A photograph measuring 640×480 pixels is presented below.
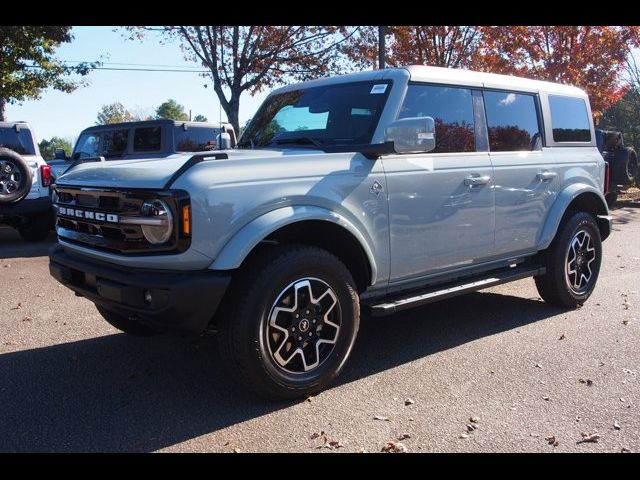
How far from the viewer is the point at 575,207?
19.0ft

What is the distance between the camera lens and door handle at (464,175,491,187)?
14.6ft

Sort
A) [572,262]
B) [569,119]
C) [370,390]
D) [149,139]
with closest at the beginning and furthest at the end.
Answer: [370,390] < [572,262] < [569,119] < [149,139]

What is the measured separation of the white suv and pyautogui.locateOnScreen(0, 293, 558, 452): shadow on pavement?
536 centimetres

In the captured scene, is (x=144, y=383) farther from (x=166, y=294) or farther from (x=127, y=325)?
(x=166, y=294)

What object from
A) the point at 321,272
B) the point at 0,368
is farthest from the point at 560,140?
the point at 0,368

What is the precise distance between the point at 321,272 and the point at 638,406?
6.85 ft

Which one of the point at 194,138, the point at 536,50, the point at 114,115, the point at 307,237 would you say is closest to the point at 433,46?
the point at 536,50

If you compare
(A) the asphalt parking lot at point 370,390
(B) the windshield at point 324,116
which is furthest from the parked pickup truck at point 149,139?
(B) the windshield at point 324,116

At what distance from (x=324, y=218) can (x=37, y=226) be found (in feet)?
27.3

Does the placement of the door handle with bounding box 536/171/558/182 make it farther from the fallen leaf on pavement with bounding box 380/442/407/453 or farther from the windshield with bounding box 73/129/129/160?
the windshield with bounding box 73/129/129/160

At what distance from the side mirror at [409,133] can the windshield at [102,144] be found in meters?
6.96

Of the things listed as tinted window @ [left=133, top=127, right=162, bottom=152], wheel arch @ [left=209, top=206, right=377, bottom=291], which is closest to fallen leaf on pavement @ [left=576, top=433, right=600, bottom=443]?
wheel arch @ [left=209, top=206, right=377, bottom=291]
